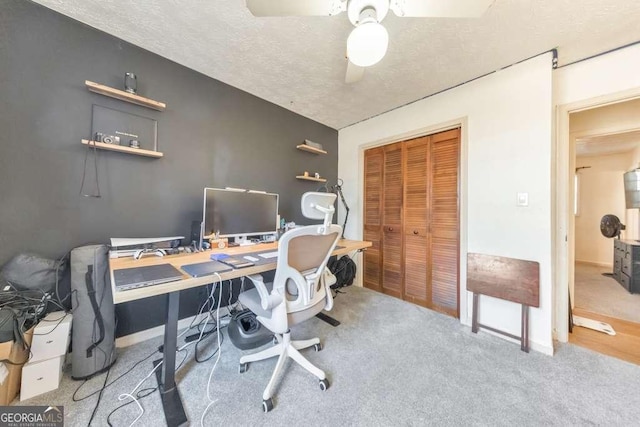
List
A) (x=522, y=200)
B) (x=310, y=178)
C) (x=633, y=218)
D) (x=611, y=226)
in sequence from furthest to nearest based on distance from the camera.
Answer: (x=611, y=226)
(x=633, y=218)
(x=310, y=178)
(x=522, y=200)

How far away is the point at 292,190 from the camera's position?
293cm

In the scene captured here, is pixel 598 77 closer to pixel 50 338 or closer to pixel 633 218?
pixel 633 218

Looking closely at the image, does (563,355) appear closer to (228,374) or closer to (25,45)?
(228,374)

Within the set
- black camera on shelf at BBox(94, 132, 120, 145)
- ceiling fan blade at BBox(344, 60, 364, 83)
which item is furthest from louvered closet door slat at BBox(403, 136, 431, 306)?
black camera on shelf at BBox(94, 132, 120, 145)

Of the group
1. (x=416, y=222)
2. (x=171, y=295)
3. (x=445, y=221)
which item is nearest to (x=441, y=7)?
(x=445, y=221)

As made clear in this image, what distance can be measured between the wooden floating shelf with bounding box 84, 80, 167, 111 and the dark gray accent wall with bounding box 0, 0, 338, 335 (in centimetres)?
6

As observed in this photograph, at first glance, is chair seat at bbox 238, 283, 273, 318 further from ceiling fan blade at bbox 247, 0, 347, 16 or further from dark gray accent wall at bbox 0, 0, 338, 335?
ceiling fan blade at bbox 247, 0, 347, 16

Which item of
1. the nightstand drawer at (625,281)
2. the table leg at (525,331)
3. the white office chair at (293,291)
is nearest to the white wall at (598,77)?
the table leg at (525,331)

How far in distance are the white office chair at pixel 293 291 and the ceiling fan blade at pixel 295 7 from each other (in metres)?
1.08

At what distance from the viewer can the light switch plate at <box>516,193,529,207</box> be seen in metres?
1.86

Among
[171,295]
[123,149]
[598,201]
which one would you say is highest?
[123,149]

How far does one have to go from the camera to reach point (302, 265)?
1.37 meters

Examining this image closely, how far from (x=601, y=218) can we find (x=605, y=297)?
2.62 m

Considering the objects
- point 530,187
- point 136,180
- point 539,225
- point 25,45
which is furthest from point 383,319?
point 25,45
